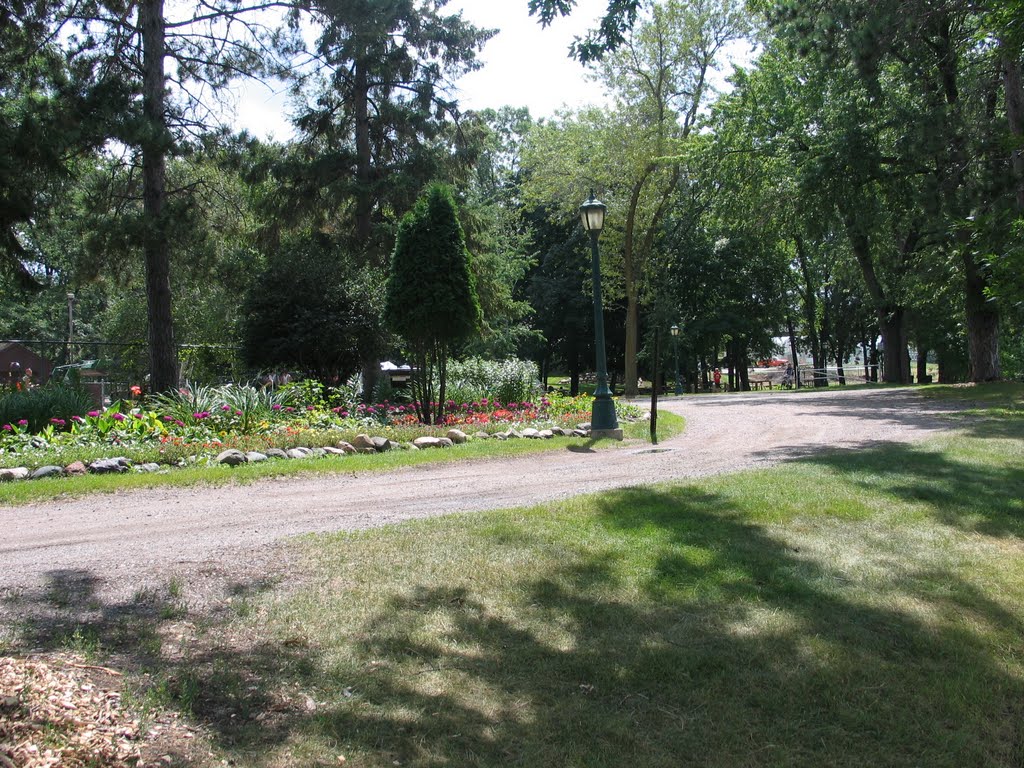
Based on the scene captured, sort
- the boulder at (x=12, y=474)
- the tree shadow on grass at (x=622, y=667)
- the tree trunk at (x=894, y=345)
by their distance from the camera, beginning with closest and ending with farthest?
the tree shadow on grass at (x=622, y=667)
the boulder at (x=12, y=474)
the tree trunk at (x=894, y=345)

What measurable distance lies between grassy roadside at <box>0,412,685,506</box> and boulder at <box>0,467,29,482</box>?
0.95ft

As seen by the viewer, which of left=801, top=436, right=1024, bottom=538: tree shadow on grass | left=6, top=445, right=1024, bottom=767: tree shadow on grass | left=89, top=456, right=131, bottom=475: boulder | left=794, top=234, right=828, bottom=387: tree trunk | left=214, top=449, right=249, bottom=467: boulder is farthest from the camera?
left=794, top=234, right=828, bottom=387: tree trunk

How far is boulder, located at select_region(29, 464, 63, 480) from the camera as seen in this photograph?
27.0 feet

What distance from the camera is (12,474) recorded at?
26.7 ft

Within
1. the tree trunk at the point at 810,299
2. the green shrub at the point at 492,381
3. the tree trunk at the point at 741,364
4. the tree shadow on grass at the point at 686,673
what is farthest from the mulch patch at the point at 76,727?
the tree trunk at the point at 741,364

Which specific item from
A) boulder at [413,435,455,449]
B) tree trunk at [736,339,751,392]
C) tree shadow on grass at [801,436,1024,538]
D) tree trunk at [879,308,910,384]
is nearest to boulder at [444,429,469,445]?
boulder at [413,435,455,449]

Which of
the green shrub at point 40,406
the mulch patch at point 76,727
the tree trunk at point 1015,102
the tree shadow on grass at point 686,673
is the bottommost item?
the tree shadow on grass at point 686,673

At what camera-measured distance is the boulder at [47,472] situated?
8239 millimetres

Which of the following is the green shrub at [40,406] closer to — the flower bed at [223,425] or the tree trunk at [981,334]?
the flower bed at [223,425]

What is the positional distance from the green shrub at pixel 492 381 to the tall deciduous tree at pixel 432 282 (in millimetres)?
2872

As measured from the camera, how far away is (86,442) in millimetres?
9852

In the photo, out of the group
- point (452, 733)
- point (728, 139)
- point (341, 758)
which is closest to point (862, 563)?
point (452, 733)

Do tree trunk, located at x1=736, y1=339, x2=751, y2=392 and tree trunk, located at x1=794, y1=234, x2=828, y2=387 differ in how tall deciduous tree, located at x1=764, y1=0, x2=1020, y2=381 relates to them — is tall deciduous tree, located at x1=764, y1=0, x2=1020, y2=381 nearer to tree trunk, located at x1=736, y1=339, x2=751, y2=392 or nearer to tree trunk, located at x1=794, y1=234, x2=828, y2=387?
tree trunk, located at x1=794, y1=234, x2=828, y2=387

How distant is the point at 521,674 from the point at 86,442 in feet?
28.6
